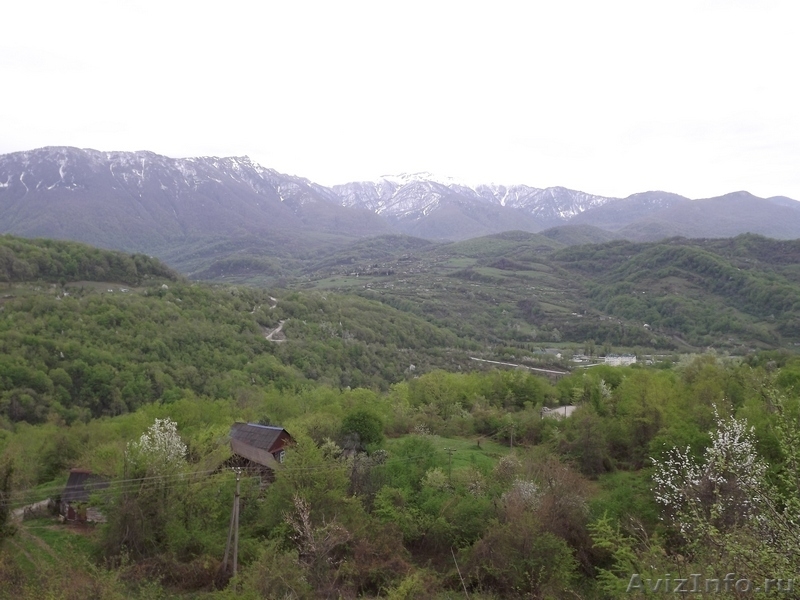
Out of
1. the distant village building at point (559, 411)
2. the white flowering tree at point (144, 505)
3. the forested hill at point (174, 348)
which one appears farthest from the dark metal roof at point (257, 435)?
the forested hill at point (174, 348)

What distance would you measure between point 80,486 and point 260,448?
1011cm

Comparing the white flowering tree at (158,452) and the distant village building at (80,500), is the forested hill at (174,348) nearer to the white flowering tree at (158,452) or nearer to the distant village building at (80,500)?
the distant village building at (80,500)

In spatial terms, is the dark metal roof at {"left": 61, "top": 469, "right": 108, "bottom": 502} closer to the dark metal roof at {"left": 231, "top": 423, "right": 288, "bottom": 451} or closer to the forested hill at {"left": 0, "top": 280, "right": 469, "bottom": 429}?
the dark metal roof at {"left": 231, "top": 423, "right": 288, "bottom": 451}

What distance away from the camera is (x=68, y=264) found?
112688 millimetres

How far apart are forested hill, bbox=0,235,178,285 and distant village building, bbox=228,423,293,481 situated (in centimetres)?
9253

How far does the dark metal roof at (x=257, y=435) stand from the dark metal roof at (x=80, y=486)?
8369mm

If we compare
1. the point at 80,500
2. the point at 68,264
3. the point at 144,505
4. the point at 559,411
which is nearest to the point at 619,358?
the point at 559,411

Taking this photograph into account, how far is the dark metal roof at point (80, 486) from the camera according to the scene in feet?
91.6

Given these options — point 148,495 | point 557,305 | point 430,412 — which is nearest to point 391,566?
point 148,495

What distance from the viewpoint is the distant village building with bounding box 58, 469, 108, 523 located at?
91.8 feet

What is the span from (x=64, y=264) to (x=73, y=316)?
4218cm

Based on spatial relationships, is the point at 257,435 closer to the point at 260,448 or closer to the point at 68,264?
the point at 260,448

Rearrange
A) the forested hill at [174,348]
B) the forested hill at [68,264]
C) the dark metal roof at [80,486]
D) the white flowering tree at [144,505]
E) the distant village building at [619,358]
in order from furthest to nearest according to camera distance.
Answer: the distant village building at [619,358] → the forested hill at [68,264] → the forested hill at [174,348] → the dark metal roof at [80,486] → the white flowering tree at [144,505]

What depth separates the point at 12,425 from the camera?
53.5 metres
